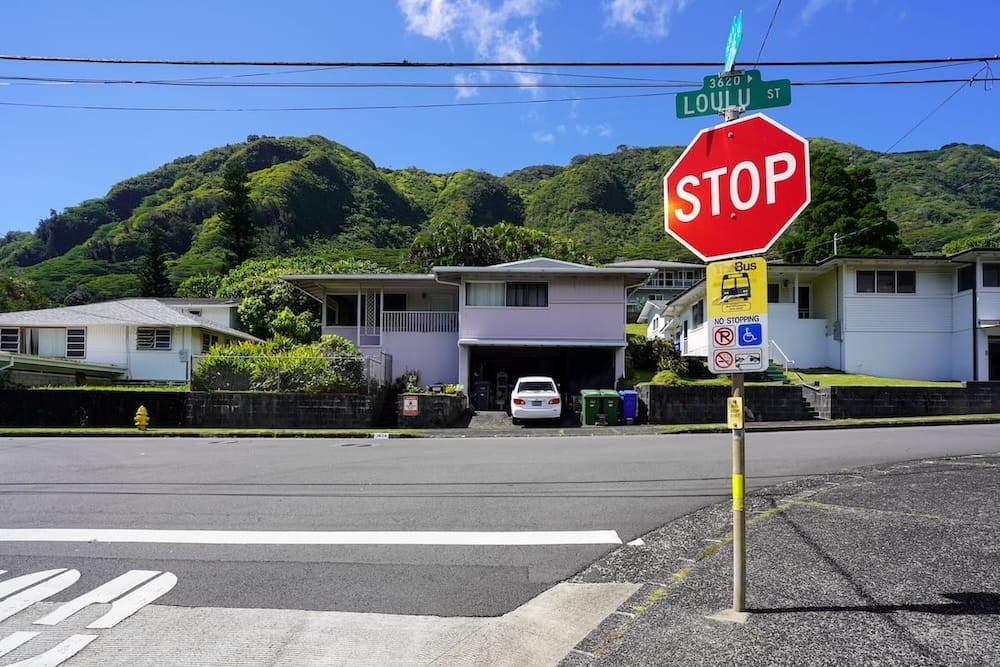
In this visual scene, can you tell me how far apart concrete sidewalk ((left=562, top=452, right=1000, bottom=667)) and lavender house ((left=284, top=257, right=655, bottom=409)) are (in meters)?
18.5

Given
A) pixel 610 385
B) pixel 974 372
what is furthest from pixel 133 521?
pixel 974 372

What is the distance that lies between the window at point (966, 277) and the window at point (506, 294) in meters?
17.0

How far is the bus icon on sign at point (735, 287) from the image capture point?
4.16m

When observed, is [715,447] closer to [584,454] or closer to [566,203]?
[584,454]

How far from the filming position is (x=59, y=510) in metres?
8.13

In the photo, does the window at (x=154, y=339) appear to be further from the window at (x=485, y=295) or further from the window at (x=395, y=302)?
the window at (x=485, y=295)

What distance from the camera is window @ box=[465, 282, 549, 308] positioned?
1031 inches

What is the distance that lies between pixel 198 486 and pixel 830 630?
326 inches

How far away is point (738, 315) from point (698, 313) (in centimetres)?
3162

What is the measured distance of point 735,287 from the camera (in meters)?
4.23

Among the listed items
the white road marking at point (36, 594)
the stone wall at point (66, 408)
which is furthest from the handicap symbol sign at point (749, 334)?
the stone wall at point (66, 408)

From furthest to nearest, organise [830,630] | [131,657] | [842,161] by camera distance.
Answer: [842,161], [131,657], [830,630]

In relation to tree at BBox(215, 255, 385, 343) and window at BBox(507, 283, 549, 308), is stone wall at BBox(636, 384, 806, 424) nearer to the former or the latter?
window at BBox(507, 283, 549, 308)

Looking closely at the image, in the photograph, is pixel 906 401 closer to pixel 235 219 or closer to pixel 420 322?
pixel 420 322
